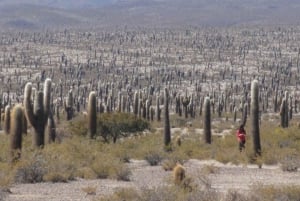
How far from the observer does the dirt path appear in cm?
1950

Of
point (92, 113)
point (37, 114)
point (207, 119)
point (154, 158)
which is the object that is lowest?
point (154, 158)

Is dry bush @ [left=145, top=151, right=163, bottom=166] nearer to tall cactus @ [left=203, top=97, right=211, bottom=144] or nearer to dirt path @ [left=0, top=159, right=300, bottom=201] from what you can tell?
dirt path @ [left=0, top=159, right=300, bottom=201]

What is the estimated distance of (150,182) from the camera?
73.8 ft

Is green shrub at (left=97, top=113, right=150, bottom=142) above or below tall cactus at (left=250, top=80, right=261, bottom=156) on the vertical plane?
below

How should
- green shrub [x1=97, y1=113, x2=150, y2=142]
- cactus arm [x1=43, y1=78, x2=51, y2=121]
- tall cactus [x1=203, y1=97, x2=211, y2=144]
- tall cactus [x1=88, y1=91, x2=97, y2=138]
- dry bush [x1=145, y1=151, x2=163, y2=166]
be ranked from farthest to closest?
green shrub [x1=97, y1=113, x2=150, y2=142]
tall cactus [x1=203, y1=97, x2=211, y2=144]
tall cactus [x1=88, y1=91, x2=97, y2=138]
dry bush [x1=145, y1=151, x2=163, y2=166]
cactus arm [x1=43, y1=78, x2=51, y2=121]

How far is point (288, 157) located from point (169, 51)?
168633 millimetres

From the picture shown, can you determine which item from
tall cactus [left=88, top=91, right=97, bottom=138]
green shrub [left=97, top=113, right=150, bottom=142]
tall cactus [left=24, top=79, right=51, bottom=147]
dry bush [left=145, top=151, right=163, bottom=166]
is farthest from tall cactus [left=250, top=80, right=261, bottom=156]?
green shrub [left=97, top=113, right=150, bottom=142]

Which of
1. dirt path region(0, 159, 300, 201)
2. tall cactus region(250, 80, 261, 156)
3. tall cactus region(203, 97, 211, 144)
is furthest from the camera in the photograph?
tall cactus region(203, 97, 211, 144)

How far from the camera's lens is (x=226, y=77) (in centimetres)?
15638

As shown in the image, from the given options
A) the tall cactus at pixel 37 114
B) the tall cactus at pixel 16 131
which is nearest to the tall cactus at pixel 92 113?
the tall cactus at pixel 37 114

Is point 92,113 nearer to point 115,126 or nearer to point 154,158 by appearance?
point 154,158

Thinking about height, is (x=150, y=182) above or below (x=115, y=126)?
above

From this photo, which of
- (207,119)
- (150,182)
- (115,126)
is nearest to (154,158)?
(150,182)

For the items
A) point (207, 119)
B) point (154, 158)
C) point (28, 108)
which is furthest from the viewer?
point (207, 119)
